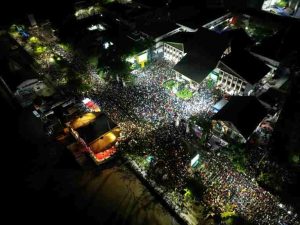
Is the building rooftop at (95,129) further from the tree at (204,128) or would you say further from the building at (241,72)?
the building at (241,72)

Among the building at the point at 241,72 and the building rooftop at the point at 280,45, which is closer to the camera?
the building at the point at 241,72

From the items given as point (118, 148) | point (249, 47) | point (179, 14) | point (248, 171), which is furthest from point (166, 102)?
point (179, 14)

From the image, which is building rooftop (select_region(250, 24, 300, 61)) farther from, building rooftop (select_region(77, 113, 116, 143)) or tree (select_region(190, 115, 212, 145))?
building rooftop (select_region(77, 113, 116, 143))

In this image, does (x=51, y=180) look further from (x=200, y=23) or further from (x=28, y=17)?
(x=28, y=17)

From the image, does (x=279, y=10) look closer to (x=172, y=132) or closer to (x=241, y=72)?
(x=241, y=72)

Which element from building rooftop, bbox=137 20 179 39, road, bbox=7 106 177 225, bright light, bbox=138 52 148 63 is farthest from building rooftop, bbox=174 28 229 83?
road, bbox=7 106 177 225

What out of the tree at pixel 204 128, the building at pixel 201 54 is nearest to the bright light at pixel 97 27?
the building at pixel 201 54

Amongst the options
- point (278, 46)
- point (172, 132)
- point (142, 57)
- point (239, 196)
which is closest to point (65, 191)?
Answer: point (172, 132)
